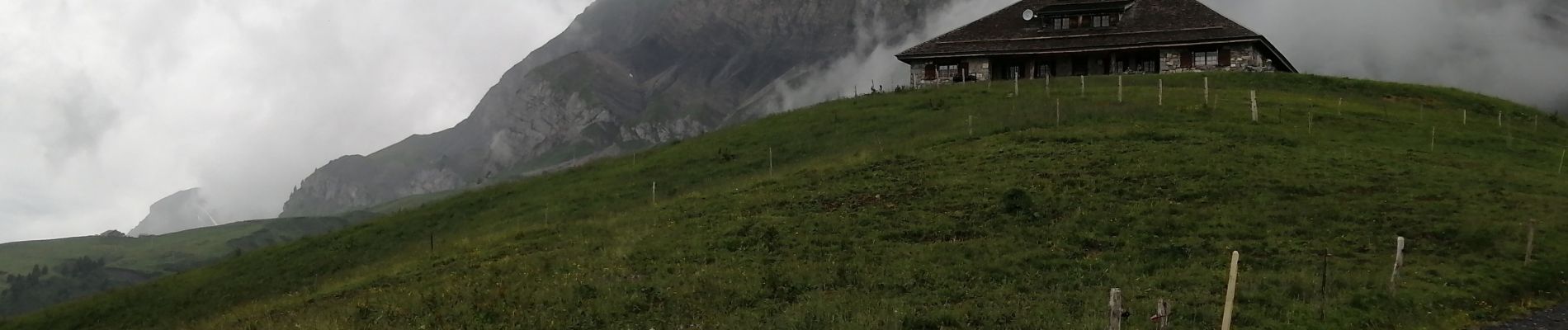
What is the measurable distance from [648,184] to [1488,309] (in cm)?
3711

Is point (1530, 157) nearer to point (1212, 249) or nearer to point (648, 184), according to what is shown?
point (1212, 249)

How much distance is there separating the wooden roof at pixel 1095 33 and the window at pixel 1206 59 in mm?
1410

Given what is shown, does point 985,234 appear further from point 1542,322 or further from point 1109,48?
point 1109,48

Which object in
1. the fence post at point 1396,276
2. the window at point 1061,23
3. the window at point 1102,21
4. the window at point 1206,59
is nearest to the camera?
the fence post at point 1396,276

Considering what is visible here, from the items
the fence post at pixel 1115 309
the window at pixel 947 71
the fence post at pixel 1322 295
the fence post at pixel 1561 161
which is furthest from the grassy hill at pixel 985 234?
the window at pixel 947 71

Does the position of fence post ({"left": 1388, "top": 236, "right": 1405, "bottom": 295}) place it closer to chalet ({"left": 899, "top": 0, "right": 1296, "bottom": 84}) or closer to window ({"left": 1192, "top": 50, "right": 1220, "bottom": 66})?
chalet ({"left": 899, "top": 0, "right": 1296, "bottom": 84})

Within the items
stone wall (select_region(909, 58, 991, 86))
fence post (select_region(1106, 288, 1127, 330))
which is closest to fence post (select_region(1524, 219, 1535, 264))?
fence post (select_region(1106, 288, 1127, 330))

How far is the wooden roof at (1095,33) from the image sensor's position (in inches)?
3014

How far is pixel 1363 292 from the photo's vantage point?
878 inches

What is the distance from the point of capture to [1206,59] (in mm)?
76062

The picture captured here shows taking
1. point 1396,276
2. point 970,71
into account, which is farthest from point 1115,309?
point 970,71

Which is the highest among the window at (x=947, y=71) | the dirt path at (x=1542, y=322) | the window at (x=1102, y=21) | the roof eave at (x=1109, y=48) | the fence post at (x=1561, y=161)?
the window at (x=1102, y=21)

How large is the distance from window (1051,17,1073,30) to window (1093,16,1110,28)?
1.95 meters

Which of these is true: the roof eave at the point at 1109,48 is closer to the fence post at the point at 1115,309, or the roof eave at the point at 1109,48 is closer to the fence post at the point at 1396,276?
the fence post at the point at 1396,276
